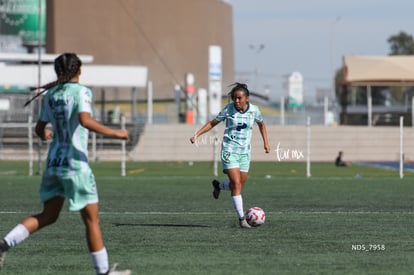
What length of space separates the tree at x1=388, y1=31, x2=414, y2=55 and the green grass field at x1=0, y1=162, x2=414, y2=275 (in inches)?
4233

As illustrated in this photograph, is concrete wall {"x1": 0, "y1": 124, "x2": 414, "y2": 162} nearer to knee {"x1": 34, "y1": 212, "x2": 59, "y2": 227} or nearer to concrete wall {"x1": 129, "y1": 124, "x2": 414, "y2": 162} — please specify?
concrete wall {"x1": 129, "y1": 124, "x2": 414, "y2": 162}

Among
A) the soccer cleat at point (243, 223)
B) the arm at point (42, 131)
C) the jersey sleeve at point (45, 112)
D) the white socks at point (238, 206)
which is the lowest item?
the soccer cleat at point (243, 223)

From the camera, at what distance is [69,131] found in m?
10.6

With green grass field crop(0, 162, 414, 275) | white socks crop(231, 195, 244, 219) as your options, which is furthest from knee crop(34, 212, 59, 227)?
white socks crop(231, 195, 244, 219)

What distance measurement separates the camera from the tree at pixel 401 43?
437 ft

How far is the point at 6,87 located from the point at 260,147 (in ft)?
55.0

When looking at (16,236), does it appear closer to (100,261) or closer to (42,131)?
(100,261)

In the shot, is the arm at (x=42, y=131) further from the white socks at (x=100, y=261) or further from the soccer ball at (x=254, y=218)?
the soccer ball at (x=254, y=218)

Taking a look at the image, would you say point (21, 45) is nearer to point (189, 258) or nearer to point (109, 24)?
point (109, 24)

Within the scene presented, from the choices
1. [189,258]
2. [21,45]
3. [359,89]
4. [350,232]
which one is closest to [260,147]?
[21,45]

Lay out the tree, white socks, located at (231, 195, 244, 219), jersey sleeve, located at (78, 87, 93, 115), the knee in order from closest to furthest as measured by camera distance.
Answer: jersey sleeve, located at (78, 87, 93, 115), the knee, white socks, located at (231, 195, 244, 219), the tree

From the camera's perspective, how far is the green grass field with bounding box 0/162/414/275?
1207cm

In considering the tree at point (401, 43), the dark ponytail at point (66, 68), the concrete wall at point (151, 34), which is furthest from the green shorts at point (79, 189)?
the tree at point (401, 43)

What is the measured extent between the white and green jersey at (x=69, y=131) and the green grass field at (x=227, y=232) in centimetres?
144
